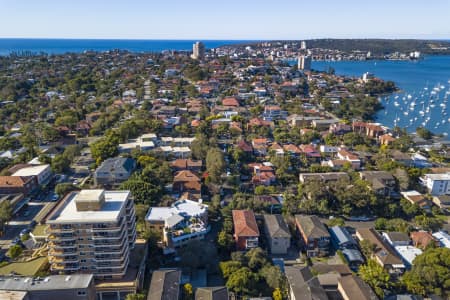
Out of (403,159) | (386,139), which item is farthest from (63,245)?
(386,139)

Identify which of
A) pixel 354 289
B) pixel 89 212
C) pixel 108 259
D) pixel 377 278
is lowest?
pixel 377 278

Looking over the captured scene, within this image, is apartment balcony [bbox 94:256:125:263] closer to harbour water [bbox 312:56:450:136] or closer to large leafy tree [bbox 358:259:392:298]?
large leafy tree [bbox 358:259:392:298]

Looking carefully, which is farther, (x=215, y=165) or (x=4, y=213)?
(x=215, y=165)

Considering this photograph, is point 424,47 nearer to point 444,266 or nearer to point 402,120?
point 402,120

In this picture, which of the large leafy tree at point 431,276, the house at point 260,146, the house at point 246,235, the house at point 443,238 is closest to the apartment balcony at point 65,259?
the house at point 246,235

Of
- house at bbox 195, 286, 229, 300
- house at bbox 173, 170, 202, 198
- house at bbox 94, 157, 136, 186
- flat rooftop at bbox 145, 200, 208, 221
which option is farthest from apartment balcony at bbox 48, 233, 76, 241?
house at bbox 94, 157, 136, 186

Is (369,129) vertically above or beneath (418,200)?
above

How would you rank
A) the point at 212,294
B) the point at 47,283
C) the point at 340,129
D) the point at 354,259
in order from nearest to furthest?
the point at 47,283 → the point at 212,294 → the point at 354,259 → the point at 340,129

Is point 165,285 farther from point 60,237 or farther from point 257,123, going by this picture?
point 257,123
